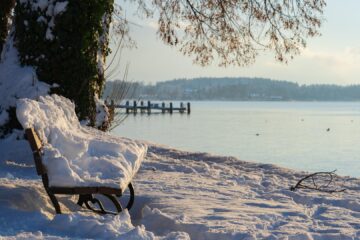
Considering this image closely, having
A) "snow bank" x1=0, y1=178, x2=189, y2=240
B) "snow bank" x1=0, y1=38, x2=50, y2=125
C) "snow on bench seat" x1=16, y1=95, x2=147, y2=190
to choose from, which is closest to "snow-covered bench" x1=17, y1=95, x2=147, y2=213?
"snow on bench seat" x1=16, y1=95, x2=147, y2=190

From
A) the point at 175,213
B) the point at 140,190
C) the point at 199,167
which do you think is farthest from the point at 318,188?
the point at 175,213

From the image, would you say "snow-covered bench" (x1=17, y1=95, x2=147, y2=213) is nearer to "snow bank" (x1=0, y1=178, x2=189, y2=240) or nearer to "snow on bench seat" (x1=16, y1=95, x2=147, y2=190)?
"snow on bench seat" (x1=16, y1=95, x2=147, y2=190)

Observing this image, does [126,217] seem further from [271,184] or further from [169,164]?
[169,164]

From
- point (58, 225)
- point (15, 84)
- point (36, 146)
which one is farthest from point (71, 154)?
point (15, 84)

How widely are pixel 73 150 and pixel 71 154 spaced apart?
0.05m

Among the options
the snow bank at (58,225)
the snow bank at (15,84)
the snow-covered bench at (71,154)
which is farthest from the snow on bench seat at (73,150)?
the snow bank at (15,84)

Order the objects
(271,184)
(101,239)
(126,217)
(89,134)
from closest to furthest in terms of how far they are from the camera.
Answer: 1. (101,239)
2. (126,217)
3. (89,134)
4. (271,184)

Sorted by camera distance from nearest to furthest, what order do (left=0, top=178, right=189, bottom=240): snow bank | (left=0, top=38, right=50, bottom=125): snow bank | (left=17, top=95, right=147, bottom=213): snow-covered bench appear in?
(left=0, top=178, right=189, bottom=240): snow bank < (left=17, top=95, right=147, bottom=213): snow-covered bench < (left=0, top=38, right=50, bottom=125): snow bank

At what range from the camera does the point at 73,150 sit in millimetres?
5789

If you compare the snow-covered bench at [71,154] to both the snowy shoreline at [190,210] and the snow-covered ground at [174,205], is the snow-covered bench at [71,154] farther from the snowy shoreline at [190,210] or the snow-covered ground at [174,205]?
the snowy shoreline at [190,210]

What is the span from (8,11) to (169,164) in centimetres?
372

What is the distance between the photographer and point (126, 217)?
5.41 m

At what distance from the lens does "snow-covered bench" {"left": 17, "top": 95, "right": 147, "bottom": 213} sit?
5.38 meters

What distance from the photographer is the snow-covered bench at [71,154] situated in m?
5.38
